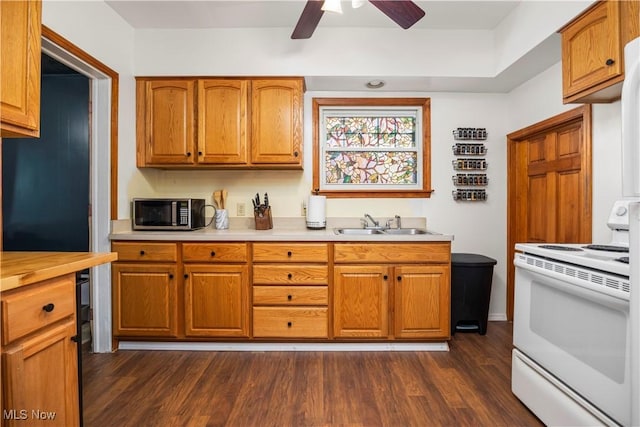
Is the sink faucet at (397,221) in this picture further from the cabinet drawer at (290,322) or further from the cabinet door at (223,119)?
the cabinet door at (223,119)

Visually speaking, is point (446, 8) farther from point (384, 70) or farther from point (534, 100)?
point (534, 100)

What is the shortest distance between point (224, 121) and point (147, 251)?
1.19 metres

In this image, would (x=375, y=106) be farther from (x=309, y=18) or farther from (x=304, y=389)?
(x=304, y=389)

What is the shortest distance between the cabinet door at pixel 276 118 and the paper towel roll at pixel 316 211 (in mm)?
419

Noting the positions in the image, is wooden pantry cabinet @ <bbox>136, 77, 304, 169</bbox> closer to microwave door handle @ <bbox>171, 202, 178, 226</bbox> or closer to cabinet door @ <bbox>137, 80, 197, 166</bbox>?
cabinet door @ <bbox>137, 80, 197, 166</bbox>

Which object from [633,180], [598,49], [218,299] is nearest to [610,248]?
[633,180]

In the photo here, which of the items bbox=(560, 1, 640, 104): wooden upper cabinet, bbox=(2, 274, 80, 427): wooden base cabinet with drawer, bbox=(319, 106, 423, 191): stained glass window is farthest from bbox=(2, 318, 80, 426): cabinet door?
bbox=(560, 1, 640, 104): wooden upper cabinet

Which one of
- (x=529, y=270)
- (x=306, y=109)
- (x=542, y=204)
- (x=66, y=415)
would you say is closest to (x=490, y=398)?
(x=529, y=270)

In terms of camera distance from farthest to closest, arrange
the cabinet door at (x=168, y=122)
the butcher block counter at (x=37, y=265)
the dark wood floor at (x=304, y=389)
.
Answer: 1. the cabinet door at (x=168, y=122)
2. the dark wood floor at (x=304, y=389)
3. the butcher block counter at (x=37, y=265)

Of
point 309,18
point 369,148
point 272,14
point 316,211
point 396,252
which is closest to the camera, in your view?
point 309,18

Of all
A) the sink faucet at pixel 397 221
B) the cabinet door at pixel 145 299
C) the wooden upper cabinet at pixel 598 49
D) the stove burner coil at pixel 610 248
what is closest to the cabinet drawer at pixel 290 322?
the cabinet door at pixel 145 299

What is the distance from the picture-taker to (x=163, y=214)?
2.54 m

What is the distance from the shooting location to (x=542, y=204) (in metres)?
2.67

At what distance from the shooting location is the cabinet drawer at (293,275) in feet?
7.81
